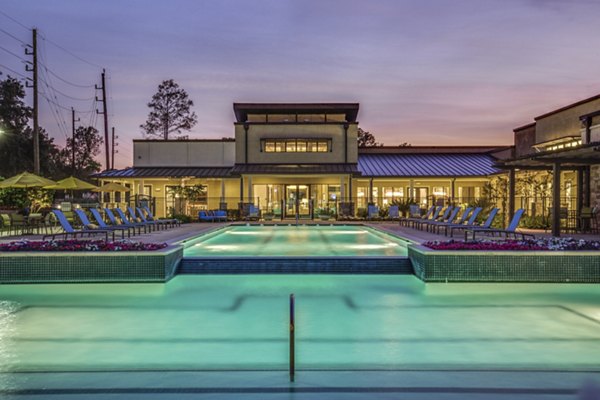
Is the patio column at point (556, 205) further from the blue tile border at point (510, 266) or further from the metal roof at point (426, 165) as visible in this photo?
the metal roof at point (426, 165)

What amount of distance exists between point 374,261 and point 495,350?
17.4 ft

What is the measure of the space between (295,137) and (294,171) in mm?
2588

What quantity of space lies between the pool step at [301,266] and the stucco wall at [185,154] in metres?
21.6

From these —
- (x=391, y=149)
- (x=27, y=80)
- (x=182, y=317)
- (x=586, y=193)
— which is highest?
(x=27, y=80)

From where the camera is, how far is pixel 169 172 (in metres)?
31.4

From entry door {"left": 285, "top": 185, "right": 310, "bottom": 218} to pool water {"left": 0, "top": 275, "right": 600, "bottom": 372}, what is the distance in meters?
19.0

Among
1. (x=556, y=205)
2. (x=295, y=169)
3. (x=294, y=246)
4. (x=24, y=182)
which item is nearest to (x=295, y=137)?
(x=295, y=169)

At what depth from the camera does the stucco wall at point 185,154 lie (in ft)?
107

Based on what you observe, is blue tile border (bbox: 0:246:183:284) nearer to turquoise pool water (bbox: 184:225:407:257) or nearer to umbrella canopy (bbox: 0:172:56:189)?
turquoise pool water (bbox: 184:225:407:257)

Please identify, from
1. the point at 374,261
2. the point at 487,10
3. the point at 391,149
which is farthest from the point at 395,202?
the point at 374,261

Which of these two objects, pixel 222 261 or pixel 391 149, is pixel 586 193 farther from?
pixel 391 149

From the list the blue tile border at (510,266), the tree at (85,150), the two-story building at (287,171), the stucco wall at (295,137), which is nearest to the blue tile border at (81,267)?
the blue tile border at (510,266)

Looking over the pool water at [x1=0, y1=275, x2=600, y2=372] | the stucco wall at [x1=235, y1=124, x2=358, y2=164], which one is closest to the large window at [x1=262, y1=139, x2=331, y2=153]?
the stucco wall at [x1=235, y1=124, x2=358, y2=164]

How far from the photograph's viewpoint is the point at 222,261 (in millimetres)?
11492
